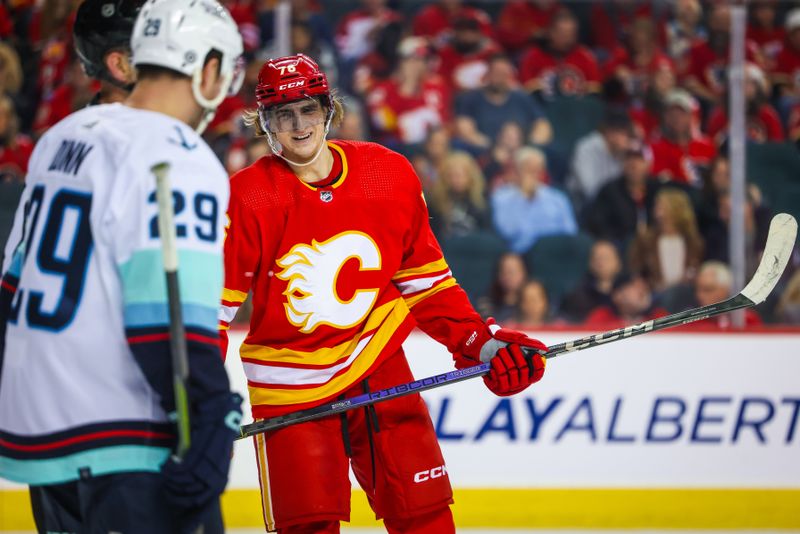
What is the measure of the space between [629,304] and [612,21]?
1.76 metres

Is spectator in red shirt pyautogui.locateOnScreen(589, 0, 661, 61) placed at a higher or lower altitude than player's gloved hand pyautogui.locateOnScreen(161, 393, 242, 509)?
higher

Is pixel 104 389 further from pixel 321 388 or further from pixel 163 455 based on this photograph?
pixel 321 388

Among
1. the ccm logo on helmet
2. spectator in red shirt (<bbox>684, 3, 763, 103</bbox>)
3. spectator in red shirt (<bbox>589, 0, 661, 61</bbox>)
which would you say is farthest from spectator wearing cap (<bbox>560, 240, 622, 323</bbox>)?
the ccm logo on helmet

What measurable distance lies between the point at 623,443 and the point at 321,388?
6.10 feet

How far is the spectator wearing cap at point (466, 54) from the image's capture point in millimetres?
6363

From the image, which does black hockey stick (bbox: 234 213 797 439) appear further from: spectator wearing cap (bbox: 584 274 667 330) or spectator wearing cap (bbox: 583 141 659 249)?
spectator wearing cap (bbox: 583 141 659 249)

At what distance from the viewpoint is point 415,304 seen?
3.16m

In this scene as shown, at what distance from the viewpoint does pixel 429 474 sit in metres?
3.03

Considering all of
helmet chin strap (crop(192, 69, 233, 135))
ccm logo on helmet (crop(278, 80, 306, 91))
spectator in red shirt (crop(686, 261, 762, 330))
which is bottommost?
spectator in red shirt (crop(686, 261, 762, 330))

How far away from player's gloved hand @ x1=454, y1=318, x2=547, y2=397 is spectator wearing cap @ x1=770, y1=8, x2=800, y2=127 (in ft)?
11.1

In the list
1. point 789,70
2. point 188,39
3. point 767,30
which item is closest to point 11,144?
point 767,30

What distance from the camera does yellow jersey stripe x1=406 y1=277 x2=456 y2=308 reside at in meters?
3.14

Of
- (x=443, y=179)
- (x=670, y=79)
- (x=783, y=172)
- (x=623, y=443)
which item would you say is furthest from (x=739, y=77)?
(x=623, y=443)

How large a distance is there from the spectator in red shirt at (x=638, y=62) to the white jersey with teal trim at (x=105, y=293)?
4559 millimetres
